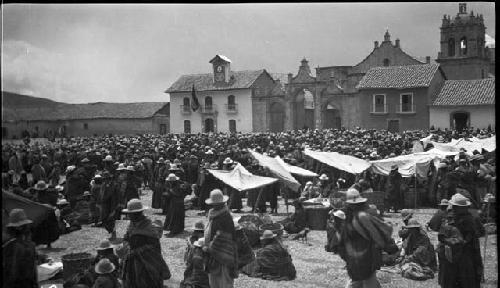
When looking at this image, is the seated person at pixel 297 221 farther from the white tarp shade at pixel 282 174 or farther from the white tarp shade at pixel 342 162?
the white tarp shade at pixel 342 162

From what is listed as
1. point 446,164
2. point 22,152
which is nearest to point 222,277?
point 446,164

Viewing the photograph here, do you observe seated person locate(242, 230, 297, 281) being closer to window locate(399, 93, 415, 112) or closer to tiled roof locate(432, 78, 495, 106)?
tiled roof locate(432, 78, 495, 106)

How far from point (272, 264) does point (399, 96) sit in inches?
1213

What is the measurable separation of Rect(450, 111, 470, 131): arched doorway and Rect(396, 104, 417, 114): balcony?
3053 millimetres

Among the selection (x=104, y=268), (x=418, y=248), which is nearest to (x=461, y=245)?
(x=418, y=248)

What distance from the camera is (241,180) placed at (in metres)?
11.6

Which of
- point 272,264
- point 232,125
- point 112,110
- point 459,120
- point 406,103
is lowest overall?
point 272,264

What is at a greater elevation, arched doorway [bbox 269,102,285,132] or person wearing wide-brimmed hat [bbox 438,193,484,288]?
arched doorway [bbox 269,102,285,132]

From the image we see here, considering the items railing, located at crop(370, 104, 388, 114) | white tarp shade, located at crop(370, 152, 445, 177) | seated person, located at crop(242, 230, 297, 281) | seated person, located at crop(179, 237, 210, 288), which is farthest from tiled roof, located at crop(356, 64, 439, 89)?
seated person, located at crop(179, 237, 210, 288)

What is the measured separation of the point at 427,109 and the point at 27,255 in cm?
3344

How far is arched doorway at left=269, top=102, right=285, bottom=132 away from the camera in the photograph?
1693 inches

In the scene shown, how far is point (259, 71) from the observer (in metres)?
43.5

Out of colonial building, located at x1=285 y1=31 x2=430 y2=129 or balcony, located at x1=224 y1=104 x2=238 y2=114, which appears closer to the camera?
colonial building, located at x1=285 y1=31 x2=430 y2=129

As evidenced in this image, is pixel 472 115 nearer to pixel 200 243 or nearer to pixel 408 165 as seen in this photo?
pixel 408 165
